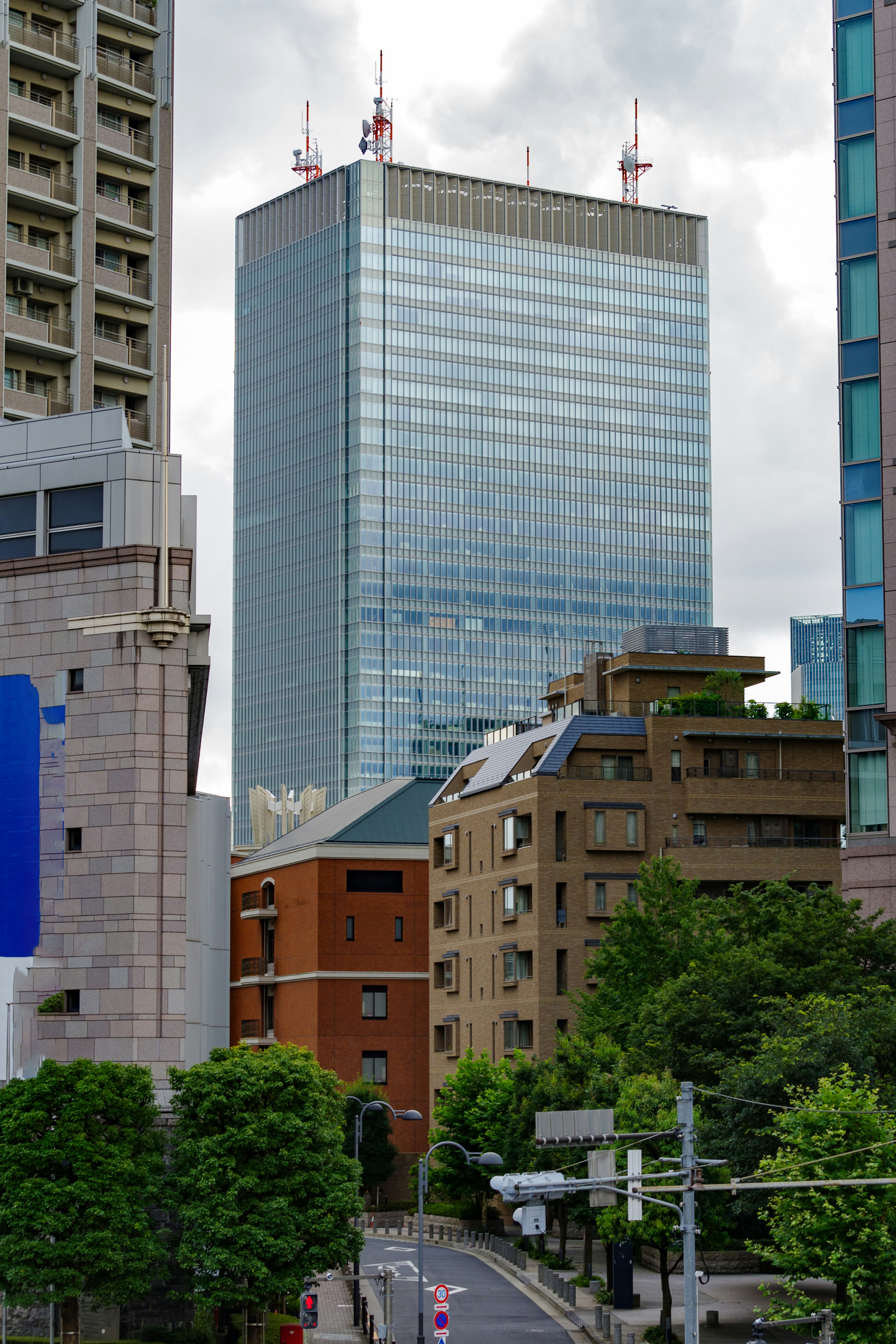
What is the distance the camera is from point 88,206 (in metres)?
99.3

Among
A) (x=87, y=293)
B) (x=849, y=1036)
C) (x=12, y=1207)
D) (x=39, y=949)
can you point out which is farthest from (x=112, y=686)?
(x=87, y=293)

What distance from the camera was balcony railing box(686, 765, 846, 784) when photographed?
105m

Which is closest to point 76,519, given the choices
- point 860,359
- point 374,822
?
point 860,359

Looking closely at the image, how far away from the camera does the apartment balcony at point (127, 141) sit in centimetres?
10069

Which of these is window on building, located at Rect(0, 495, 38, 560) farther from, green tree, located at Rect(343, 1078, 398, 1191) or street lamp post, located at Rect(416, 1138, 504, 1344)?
green tree, located at Rect(343, 1078, 398, 1191)

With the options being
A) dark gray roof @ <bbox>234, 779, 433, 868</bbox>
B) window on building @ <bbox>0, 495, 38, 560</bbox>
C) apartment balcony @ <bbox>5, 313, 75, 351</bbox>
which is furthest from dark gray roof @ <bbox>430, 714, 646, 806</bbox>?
window on building @ <bbox>0, 495, 38, 560</bbox>

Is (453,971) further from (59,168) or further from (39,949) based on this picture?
(39,949)

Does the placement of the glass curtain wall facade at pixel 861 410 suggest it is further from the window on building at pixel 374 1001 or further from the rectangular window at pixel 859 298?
the window on building at pixel 374 1001

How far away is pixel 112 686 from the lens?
2057 inches

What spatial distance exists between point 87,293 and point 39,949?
182 ft

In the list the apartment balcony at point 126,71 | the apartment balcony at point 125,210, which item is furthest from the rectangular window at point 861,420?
the apartment balcony at point 126,71

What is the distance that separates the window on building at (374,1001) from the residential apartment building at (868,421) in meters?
55.4

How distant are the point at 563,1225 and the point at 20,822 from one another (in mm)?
34377

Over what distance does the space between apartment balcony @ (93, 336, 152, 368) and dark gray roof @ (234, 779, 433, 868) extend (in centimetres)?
3488
